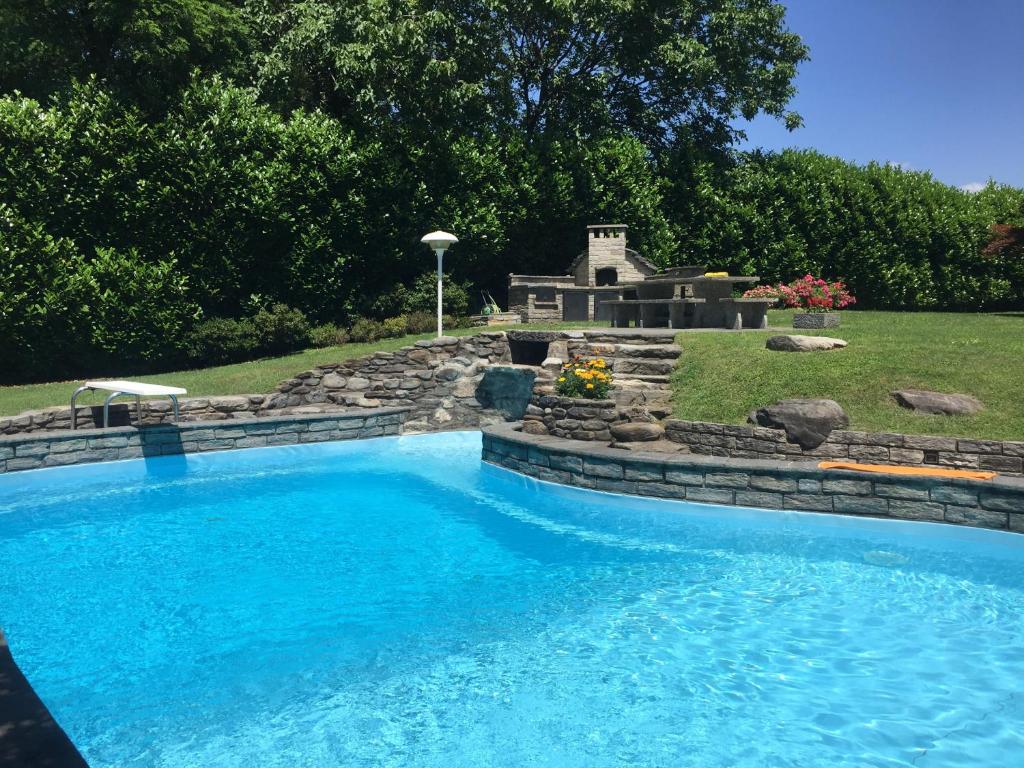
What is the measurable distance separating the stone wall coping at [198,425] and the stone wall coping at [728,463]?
431 cm

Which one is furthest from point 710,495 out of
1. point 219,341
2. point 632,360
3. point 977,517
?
point 219,341

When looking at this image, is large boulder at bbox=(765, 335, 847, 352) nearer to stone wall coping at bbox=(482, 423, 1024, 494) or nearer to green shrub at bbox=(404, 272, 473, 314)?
stone wall coping at bbox=(482, 423, 1024, 494)

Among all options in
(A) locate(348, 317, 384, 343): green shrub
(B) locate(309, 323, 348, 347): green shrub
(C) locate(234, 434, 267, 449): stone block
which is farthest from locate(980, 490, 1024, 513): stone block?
(B) locate(309, 323, 348, 347): green shrub

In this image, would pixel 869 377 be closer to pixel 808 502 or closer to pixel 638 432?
pixel 808 502

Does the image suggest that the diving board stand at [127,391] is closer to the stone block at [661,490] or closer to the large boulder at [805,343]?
the stone block at [661,490]

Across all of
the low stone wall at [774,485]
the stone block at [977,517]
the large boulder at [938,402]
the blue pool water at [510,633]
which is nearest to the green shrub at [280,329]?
the blue pool water at [510,633]

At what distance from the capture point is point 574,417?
13.1 meters

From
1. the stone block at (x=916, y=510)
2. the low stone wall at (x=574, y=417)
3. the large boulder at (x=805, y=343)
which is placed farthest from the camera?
the large boulder at (x=805, y=343)

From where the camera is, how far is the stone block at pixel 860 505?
9734 millimetres

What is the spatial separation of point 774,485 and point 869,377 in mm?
3203

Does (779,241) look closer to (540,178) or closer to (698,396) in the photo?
(540,178)

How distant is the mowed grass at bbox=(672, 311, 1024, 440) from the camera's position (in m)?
10.8

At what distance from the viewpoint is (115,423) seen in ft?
48.4

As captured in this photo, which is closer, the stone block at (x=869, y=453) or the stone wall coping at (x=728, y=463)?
the stone wall coping at (x=728, y=463)
